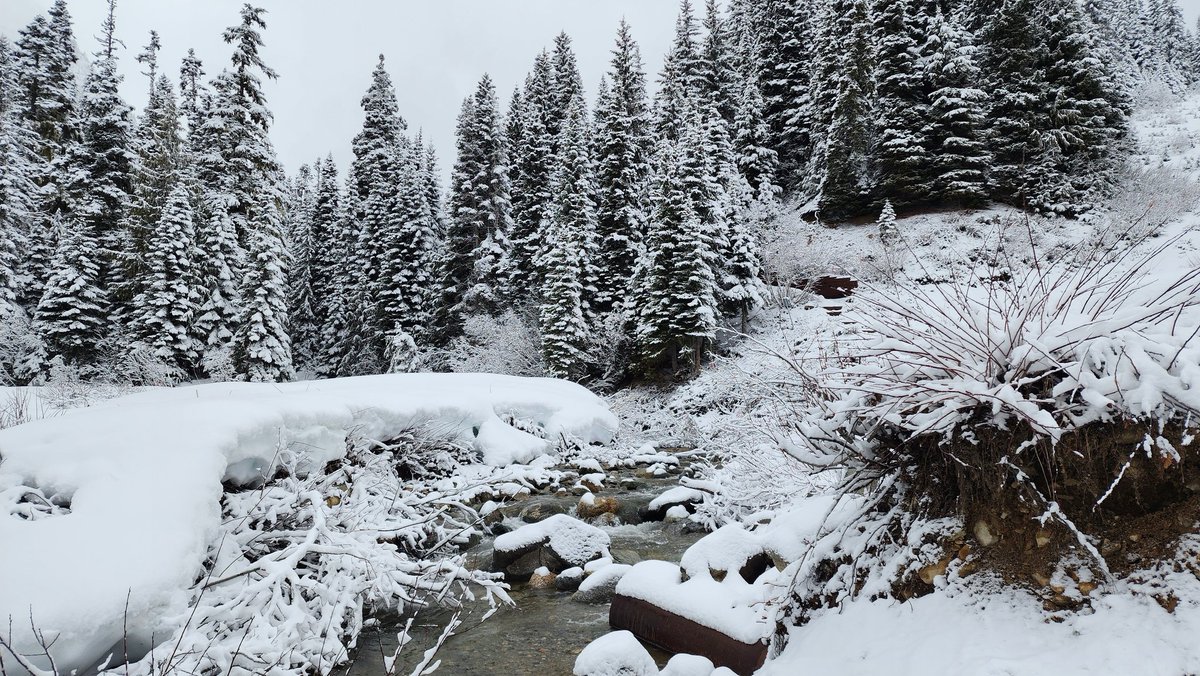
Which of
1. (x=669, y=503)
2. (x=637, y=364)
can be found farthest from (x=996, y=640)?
(x=637, y=364)

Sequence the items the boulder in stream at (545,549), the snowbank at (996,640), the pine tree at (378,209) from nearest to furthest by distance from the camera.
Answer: the snowbank at (996,640), the boulder in stream at (545,549), the pine tree at (378,209)

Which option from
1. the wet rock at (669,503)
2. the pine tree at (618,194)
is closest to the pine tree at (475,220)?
the pine tree at (618,194)

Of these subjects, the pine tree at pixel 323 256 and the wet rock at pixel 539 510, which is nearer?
the wet rock at pixel 539 510

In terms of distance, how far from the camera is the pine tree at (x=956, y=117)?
77.0ft

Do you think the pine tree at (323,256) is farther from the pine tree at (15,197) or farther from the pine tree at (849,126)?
the pine tree at (849,126)

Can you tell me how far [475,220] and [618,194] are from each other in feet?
26.1

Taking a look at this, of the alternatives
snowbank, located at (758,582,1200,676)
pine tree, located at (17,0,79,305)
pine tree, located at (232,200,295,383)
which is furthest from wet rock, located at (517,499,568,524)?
pine tree, located at (17,0,79,305)

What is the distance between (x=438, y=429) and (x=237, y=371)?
14290 mm

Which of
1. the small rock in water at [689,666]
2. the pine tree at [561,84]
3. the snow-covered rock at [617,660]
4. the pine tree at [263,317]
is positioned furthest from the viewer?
the pine tree at [561,84]

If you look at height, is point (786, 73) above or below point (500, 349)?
above

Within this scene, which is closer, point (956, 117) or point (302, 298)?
point (956, 117)

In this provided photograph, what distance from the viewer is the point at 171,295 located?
2055 cm

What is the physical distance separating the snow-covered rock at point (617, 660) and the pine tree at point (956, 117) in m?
25.4

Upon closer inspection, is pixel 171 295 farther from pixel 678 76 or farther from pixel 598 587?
pixel 678 76
